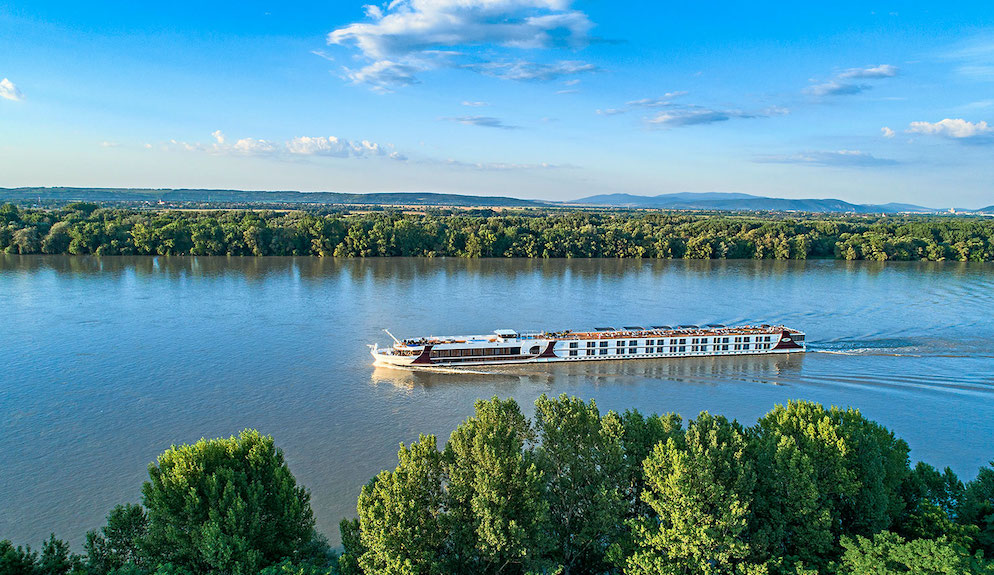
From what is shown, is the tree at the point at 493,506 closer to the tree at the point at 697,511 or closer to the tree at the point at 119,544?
the tree at the point at 697,511

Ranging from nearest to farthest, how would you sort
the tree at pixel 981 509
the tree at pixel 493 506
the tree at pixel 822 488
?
the tree at pixel 493 506, the tree at pixel 822 488, the tree at pixel 981 509

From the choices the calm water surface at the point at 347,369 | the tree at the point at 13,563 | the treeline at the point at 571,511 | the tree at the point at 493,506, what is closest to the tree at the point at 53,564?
the treeline at the point at 571,511

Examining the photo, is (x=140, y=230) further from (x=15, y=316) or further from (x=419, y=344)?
(x=419, y=344)

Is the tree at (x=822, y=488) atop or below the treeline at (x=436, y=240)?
below

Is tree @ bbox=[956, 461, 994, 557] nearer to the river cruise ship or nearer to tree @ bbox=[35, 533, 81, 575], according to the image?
tree @ bbox=[35, 533, 81, 575]

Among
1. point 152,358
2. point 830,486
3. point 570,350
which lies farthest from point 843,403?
point 152,358

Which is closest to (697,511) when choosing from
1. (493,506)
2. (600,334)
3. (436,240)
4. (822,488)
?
(822,488)
